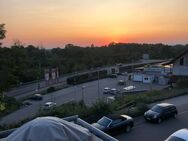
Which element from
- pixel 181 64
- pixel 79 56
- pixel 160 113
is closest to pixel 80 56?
pixel 79 56

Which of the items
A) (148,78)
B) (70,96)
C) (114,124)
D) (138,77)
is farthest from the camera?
(138,77)

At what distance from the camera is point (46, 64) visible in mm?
116000

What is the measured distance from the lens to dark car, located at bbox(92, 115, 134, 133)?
69.4 ft

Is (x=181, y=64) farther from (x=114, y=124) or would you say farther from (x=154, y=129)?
(x=114, y=124)

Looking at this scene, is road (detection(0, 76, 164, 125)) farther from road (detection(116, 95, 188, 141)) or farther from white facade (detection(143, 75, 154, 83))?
road (detection(116, 95, 188, 141))

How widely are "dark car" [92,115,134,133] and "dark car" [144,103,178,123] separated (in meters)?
2.57

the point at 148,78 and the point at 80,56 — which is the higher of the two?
the point at 80,56

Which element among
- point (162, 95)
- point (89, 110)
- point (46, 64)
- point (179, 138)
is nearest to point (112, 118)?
point (89, 110)

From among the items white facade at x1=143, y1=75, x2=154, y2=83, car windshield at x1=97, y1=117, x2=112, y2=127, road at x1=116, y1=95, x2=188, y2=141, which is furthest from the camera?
white facade at x1=143, y1=75, x2=154, y2=83

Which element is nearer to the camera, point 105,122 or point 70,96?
point 105,122

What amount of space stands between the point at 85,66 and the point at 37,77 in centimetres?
2866

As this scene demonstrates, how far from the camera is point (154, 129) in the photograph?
23.0 meters

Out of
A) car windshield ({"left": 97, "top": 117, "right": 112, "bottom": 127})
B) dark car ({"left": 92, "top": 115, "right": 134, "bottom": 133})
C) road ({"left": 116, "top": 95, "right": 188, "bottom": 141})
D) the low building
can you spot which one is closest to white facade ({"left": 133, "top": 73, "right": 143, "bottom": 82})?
the low building

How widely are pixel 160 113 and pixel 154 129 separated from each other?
2.07m
